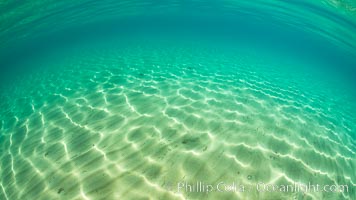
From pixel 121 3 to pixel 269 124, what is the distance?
68.4 ft

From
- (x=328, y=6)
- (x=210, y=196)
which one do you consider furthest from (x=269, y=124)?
(x=328, y=6)

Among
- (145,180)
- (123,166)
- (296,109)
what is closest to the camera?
(145,180)

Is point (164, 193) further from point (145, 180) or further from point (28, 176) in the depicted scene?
point (28, 176)

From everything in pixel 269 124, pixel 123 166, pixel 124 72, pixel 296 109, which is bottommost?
pixel 124 72

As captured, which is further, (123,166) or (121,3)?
(121,3)

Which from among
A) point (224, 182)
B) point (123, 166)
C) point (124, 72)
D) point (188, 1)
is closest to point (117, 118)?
point (123, 166)

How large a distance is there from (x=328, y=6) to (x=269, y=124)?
1530 cm

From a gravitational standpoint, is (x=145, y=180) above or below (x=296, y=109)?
above

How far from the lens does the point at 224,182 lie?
156 inches

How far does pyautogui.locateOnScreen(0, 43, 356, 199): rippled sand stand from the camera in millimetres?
4027

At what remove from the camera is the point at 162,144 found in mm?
4898

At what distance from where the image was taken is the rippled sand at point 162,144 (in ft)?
13.2

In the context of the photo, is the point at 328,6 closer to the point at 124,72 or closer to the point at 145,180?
the point at 124,72

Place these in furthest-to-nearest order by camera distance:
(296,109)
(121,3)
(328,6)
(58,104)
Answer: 1. (121,3)
2. (328,6)
3. (296,109)
4. (58,104)
